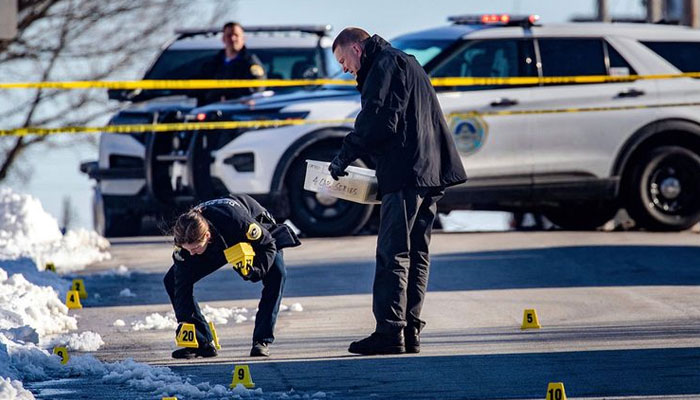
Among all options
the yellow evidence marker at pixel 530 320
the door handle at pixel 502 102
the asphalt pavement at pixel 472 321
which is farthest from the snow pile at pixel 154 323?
the door handle at pixel 502 102

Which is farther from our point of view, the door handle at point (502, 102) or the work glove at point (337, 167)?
the door handle at point (502, 102)

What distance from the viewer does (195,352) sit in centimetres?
850

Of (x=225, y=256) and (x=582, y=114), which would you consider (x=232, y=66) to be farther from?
(x=225, y=256)

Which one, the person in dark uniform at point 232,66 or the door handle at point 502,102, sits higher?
the person in dark uniform at point 232,66

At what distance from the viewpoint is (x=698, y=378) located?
7570 mm

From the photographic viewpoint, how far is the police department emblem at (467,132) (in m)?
14.4

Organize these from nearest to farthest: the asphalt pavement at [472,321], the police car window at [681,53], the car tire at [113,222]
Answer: the asphalt pavement at [472,321] → the police car window at [681,53] → the car tire at [113,222]

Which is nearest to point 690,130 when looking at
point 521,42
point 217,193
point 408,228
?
point 521,42

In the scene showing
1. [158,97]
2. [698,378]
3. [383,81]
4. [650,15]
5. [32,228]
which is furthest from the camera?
[650,15]

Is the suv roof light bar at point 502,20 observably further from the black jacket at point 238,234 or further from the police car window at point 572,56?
the black jacket at point 238,234

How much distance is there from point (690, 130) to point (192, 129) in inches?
179

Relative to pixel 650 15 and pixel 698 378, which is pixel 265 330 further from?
pixel 650 15

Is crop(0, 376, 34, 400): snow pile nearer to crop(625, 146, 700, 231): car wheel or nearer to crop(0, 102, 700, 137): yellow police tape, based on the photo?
crop(0, 102, 700, 137): yellow police tape

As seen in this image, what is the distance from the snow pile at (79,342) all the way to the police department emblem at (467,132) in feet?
19.3
